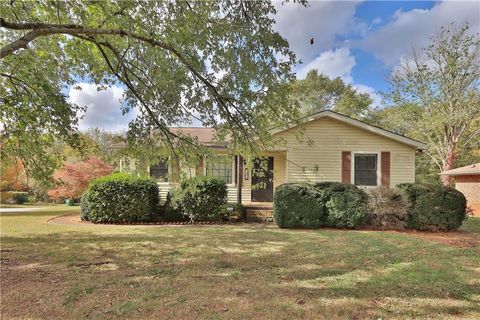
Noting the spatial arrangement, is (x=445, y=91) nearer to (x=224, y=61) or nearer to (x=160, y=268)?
(x=224, y=61)

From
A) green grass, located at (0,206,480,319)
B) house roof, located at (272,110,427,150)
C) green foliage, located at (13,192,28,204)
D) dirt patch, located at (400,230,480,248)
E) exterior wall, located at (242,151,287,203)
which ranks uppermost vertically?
house roof, located at (272,110,427,150)

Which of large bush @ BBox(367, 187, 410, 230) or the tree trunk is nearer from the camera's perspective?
large bush @ BBox(367, 187, 410, 230)

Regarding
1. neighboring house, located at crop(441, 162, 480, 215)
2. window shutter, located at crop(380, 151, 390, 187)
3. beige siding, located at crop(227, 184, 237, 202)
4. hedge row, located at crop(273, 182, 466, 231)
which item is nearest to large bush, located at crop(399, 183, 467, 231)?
hedge row, located at crop(273, 182, 466, 231)

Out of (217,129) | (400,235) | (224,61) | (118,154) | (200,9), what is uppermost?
(200,9)

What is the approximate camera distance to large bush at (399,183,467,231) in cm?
1005

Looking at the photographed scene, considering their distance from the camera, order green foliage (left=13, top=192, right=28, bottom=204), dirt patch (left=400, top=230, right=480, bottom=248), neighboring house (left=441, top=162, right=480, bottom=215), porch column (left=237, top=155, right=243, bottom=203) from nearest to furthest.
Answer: dirt patch (left=400, top=230, right=480, bottom=248), porch column (left=237, top=155, right=243, bottom=203), neighboring house (left=441, top=162, right=480, bottom=215), green foliage (left=13, top=192, right=28, bottom=204)

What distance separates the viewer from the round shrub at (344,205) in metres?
10.2

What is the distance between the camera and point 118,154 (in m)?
6.09

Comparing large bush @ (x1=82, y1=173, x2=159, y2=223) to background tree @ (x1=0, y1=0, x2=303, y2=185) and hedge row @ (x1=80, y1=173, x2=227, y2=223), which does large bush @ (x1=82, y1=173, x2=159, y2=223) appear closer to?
hedge row @ (x1=80, y1=173, x2=227, y2=223)

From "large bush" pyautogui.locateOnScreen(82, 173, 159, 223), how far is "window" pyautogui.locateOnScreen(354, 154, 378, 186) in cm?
829

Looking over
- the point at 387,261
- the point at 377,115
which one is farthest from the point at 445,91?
the point at 387,261

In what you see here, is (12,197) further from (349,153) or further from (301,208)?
(349,153)

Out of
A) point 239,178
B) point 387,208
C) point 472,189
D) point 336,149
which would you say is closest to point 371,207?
point 387,208

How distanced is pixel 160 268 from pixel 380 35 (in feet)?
32.2
